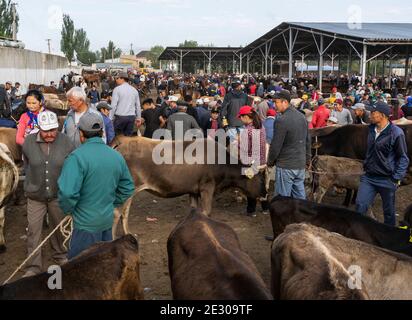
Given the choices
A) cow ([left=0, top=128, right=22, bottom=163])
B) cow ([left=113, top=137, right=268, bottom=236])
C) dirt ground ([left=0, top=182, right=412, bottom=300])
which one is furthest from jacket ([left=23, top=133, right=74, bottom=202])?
cow ([left=0, top=128, right=22, bottom=163])

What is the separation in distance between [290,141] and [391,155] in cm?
131

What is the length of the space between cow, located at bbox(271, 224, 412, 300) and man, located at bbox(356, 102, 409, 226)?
186cm

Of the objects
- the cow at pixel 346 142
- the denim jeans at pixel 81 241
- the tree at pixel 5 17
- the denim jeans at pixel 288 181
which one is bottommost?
the denim jeans at pixel 81 241

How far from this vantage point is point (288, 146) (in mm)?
6883

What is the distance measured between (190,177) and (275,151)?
1.67 m

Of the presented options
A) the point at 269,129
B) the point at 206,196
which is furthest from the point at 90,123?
the point at 269,129

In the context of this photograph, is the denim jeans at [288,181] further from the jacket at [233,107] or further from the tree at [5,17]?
the tree at [5,17]

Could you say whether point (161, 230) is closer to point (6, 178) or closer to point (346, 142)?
point (6, 178)

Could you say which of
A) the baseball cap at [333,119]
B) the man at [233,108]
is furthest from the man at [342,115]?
the man at [233,108]

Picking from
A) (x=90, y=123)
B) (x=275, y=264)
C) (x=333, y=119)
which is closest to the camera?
(x=90, y=123)

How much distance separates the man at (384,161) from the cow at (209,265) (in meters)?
2.38

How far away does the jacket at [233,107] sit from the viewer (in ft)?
35.3
